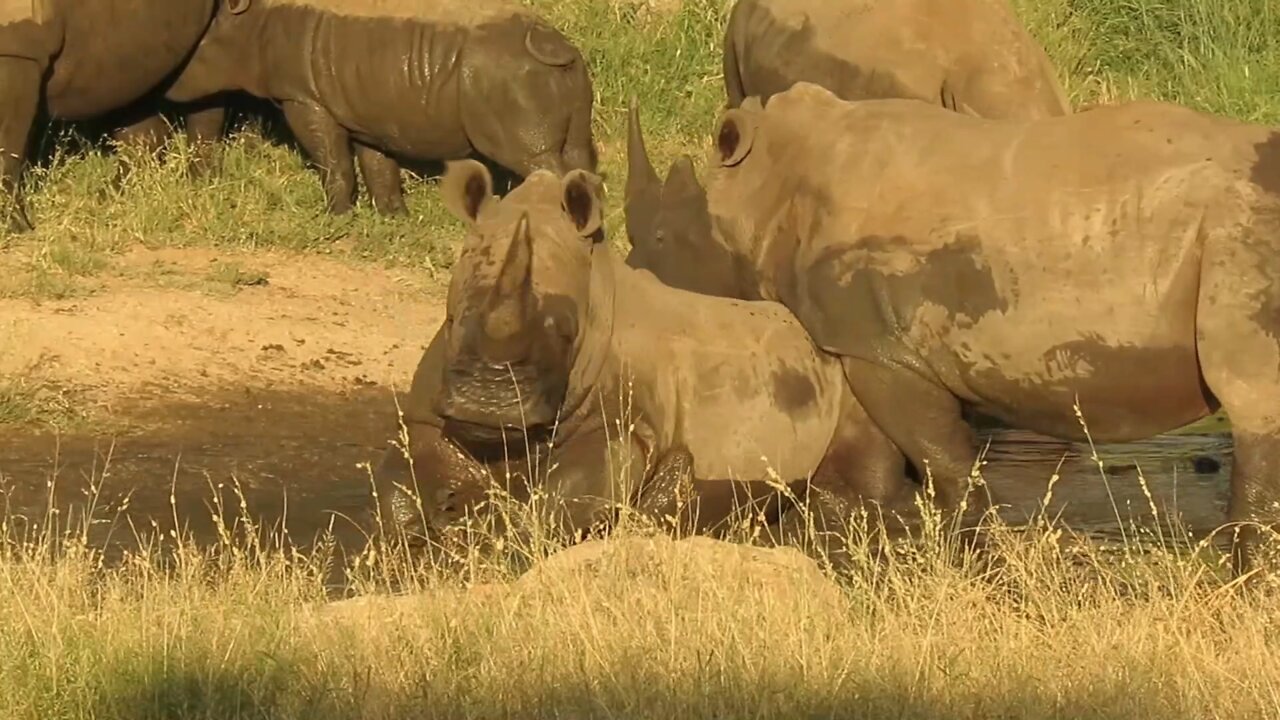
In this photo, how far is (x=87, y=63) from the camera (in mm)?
12320

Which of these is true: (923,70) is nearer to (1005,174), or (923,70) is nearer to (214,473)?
(1005,174)

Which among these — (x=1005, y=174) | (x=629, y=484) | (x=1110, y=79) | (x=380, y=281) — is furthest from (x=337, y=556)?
(x=1110, y=79)

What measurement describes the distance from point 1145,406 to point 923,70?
9.34ft

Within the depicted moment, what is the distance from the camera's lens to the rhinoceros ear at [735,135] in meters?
9.75

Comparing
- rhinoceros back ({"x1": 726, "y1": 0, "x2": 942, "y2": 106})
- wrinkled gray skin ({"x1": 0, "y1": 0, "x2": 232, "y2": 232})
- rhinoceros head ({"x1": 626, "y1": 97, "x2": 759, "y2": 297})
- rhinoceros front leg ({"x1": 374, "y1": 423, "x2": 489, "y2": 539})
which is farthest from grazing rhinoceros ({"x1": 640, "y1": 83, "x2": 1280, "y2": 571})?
wrinkled gray skin ({"x1": 0, "y1": 0, "x2": 232, "y2": 232})

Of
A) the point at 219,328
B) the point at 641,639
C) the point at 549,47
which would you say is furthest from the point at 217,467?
the point at 549,47

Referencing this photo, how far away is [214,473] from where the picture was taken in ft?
31.4

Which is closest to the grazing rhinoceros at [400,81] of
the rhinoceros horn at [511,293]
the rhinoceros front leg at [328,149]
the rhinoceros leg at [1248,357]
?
the rhinoceros front leg at [328,149]

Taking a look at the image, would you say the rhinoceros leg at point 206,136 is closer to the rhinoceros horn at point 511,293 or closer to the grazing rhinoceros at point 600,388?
the grazing rhinoceros at point 600,388

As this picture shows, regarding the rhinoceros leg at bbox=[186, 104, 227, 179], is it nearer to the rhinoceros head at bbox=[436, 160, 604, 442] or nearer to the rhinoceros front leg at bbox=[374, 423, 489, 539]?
the rhinoceros head at bbox=[436, 160, 604, 442]

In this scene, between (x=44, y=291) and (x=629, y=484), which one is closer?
(x=629, y=484)

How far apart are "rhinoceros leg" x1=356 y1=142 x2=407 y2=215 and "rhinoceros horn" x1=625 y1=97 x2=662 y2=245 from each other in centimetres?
275

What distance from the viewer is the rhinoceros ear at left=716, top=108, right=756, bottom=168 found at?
9.75 metres

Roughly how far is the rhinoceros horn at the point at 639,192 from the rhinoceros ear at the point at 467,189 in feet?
4.61
